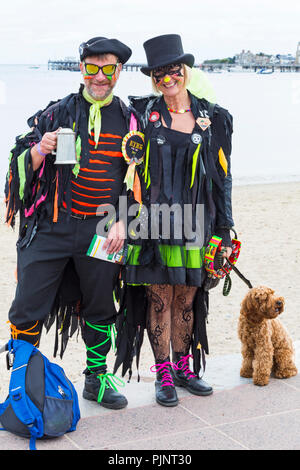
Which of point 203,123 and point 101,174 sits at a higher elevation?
point 203,123

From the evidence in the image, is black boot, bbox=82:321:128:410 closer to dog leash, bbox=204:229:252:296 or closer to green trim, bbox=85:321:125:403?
green trim, bbox=85:321:125:403

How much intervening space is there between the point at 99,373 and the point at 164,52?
1.83 m

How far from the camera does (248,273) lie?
24.4ft

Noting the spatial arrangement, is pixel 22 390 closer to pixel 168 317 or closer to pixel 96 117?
pixel 168 317

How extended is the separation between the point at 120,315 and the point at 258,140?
24.6 m

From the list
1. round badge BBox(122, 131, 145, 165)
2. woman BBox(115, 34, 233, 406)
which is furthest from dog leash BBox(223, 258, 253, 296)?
round badge BBox(122, 131, 145, 165)

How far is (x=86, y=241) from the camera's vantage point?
3564 mm

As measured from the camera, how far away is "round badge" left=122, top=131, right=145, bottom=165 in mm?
3527

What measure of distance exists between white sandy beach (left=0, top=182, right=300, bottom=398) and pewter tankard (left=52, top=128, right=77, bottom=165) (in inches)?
65.9

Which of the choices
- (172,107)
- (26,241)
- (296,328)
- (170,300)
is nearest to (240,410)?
(170,300)

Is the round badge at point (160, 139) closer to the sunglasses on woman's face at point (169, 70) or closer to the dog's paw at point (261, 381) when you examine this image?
the sunglasses on woman's face at point (169, 70)

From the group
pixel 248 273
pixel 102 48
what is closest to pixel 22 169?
pixel 102 48
